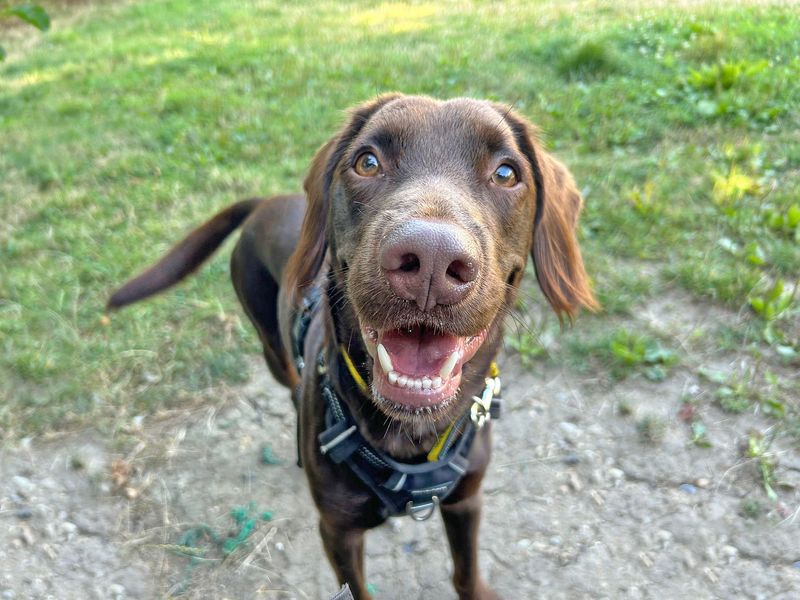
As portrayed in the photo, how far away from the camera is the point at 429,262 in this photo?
147 centimetres

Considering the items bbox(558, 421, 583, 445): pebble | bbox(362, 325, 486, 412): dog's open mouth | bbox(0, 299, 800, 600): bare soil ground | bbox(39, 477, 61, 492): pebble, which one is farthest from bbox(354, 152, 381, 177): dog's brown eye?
bbox(39, 477, 61, 492): pebble

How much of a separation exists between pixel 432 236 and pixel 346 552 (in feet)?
3.91

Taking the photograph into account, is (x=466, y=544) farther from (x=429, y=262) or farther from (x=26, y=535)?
(x=26, y=535)

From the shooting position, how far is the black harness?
6.54 ft

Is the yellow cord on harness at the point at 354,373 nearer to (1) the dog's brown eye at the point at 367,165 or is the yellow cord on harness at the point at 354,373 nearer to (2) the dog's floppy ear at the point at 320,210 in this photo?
(2) the dog's floppy ear at the point at 320,210

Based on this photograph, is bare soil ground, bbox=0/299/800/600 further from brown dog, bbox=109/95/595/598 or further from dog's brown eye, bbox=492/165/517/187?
dog's brown eye, bbox=492/165/517/187

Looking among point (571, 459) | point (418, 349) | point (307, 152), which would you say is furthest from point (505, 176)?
point (307, 152)

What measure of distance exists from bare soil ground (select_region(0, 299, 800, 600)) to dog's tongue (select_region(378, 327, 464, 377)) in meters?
1.16

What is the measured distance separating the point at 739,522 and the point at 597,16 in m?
5.93

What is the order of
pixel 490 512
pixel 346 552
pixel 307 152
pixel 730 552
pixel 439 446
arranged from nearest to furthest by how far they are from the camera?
pixel 439 446 < pixel 346 552 < pixel 730 552 < pixel 490 512 < pixel 307 152

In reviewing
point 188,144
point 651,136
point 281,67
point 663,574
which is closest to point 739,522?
point 663,574

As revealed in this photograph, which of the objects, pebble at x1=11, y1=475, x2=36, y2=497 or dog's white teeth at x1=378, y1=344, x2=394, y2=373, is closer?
dog's white teeth at x1=378, y1=344, x2=394, y2=373

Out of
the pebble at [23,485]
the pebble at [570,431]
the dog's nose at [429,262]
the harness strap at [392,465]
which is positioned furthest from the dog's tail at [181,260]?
the pebble at [570,431]

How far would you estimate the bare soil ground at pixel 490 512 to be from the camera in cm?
252
